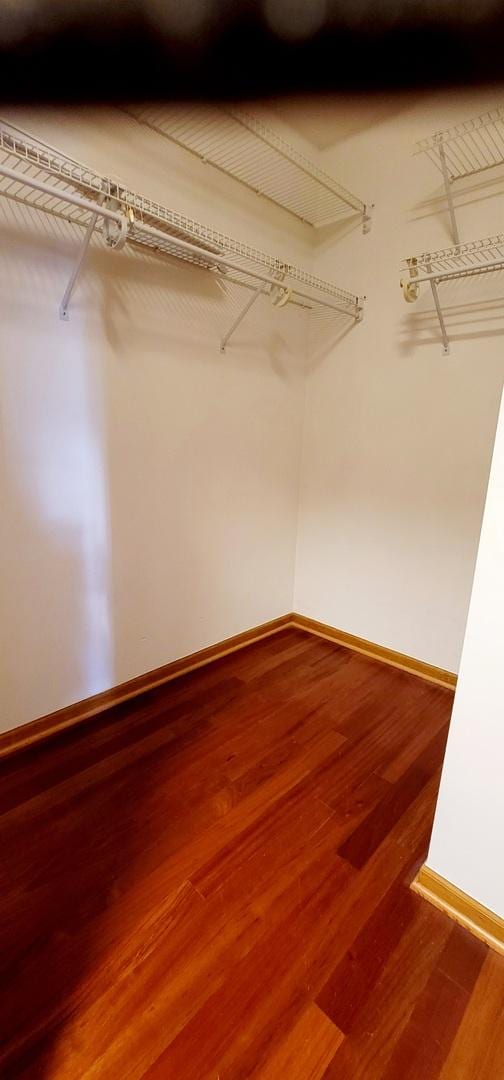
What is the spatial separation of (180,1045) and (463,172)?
113 inches

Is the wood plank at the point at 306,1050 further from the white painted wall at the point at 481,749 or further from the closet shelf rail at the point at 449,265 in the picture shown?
the closet shelf rail at the point at 449,265

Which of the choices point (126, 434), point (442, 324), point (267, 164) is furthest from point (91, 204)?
point (442, 324)

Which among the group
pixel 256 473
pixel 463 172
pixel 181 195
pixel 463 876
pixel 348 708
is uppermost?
pixel 463 172

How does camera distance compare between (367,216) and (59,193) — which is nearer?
(59,193)

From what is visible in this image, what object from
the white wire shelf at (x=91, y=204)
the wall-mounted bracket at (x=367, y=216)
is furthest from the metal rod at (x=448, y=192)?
the white wire shelf at (x=91, y=204)

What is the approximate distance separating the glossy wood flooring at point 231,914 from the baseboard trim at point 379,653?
0.46 metres

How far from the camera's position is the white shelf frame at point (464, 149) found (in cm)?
152

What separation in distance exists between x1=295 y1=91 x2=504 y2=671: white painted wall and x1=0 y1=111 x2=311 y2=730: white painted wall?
1.18 ft

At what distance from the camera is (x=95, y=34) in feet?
1.30

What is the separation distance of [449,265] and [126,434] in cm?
159

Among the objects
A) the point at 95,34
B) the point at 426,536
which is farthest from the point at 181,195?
the point at 426,536

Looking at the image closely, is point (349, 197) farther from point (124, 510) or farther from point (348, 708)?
point (348, 708)

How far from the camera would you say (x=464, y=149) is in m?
1.65

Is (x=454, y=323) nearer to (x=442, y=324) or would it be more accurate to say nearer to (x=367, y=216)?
(x=442, y=324)
